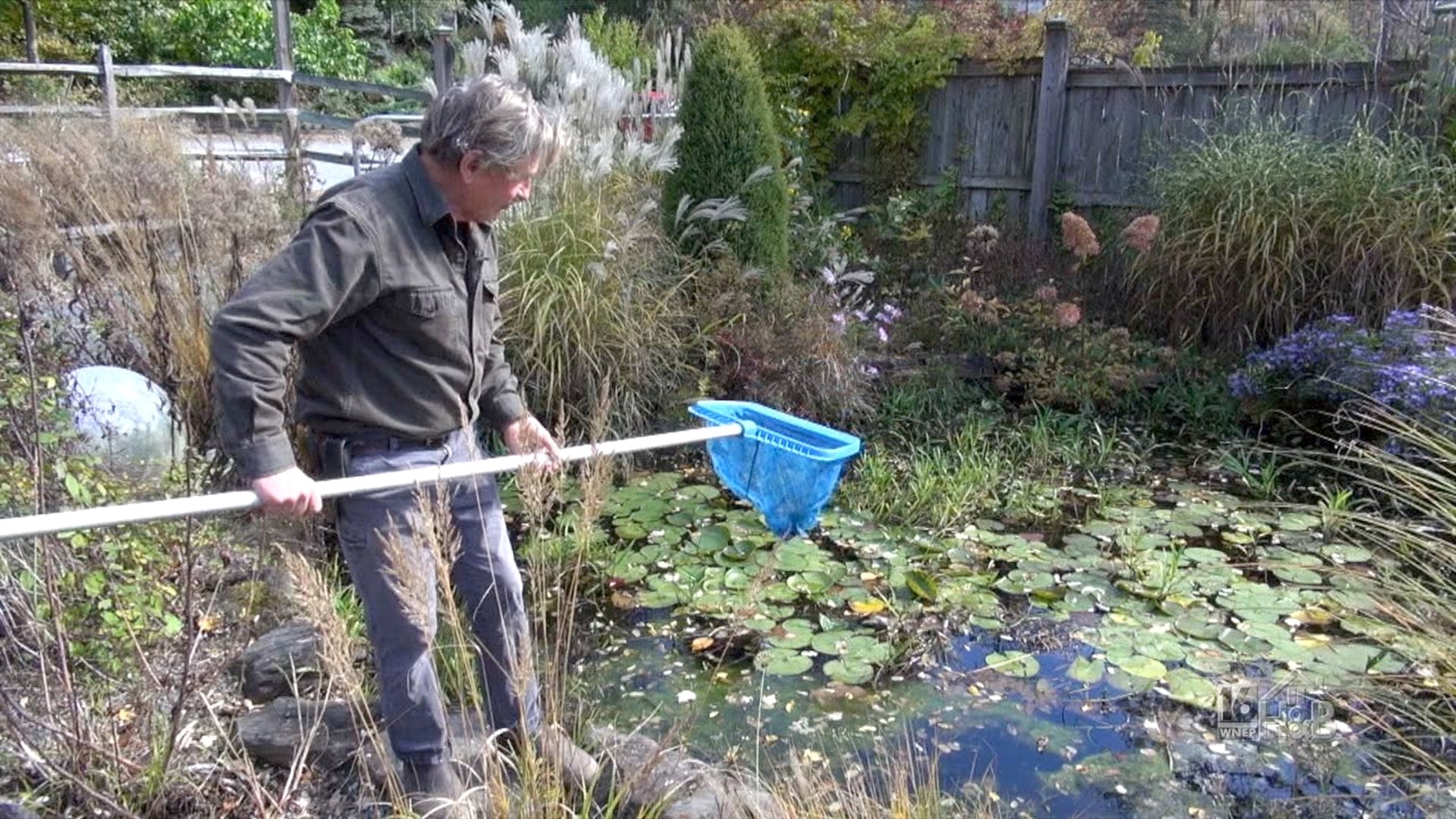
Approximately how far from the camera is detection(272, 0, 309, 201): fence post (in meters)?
4.55

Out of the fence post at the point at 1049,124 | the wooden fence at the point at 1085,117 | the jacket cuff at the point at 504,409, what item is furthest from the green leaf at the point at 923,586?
Answer: the fence post at the point at 1049,124

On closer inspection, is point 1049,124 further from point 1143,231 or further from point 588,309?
point 588,309

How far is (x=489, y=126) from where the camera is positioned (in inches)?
78.9

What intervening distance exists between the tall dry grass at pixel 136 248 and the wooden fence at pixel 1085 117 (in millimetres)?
5322

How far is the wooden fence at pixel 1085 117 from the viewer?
253 inches

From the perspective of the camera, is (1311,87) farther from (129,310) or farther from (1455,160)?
(129,310)

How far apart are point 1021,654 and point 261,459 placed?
2.31m

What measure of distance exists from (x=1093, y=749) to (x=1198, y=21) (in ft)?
43.0

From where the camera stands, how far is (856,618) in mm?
3551

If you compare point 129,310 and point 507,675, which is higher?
point 129,310

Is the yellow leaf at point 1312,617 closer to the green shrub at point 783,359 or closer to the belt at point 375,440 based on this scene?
the green shrub at point 783,359

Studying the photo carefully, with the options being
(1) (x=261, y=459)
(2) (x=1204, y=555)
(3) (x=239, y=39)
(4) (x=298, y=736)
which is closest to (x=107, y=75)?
(4) (x=298, y=736)

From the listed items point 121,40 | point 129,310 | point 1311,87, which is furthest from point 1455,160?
point 121,40

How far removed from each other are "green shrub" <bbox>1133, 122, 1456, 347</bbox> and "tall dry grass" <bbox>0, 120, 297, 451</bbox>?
4653mm
